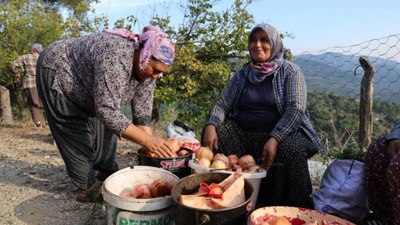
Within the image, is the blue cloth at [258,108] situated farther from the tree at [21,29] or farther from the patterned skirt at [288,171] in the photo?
the tree at [21,29]

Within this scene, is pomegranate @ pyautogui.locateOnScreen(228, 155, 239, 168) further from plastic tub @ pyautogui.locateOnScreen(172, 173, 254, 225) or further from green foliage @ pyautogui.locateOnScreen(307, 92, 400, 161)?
green foliage @ pyautogui.locateOnScreen(307, 92, 400, 161)

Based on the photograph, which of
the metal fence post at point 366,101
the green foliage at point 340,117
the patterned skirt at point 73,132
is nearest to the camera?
the patterned skirt at point 73,132

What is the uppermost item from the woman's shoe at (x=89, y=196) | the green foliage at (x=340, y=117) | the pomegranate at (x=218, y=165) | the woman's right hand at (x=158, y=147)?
the woman's right hand at (x=158, y=147)

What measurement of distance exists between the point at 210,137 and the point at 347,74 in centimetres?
269

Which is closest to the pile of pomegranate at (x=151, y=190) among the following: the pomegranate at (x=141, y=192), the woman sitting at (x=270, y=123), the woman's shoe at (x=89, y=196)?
the pomegranate at (x=141, y=192)

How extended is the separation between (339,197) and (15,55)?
28.4 feet

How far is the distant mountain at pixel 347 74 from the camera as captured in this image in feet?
14.1

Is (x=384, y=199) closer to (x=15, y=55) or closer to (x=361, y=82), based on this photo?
(x=361, y=82)

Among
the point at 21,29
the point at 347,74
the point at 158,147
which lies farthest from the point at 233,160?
the point at 21,29

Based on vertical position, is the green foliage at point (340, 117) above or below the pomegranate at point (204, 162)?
below

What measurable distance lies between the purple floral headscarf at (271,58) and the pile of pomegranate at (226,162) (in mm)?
716

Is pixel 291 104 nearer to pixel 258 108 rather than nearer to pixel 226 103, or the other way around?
pixel 258 108

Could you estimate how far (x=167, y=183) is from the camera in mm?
2461

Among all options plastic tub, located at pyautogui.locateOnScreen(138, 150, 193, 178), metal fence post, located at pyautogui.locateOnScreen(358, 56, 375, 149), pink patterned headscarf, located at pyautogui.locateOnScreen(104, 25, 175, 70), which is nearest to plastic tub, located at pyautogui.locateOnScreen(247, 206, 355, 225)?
plastic tub, located at pyautogui.locateOnScreen(138, 150, 193, 178)
